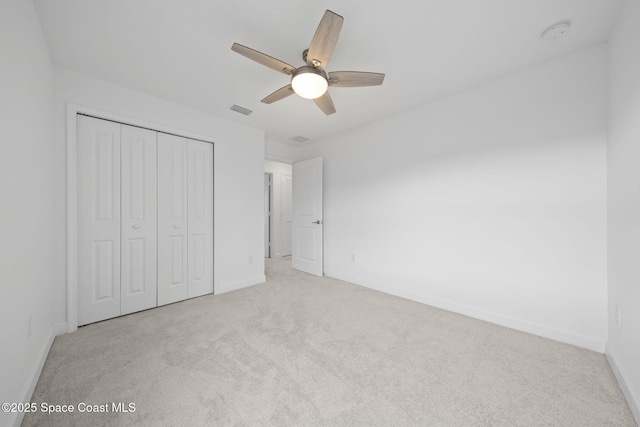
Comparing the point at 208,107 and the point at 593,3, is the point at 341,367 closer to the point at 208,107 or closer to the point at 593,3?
the point at 593,3

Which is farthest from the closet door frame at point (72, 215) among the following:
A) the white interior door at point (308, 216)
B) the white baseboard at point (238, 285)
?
the white interior door at point (308, 216)

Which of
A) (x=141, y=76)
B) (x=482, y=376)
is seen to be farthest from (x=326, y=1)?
(x=482, y=376)

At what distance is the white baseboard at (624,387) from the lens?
1240 mm

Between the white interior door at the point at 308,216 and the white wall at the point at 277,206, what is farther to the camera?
the white wall at the point at 277,206

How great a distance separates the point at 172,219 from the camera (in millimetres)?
2857

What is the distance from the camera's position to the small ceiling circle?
5.45ft

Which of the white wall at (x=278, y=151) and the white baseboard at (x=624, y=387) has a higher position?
the white wall at (x=278, y=151)

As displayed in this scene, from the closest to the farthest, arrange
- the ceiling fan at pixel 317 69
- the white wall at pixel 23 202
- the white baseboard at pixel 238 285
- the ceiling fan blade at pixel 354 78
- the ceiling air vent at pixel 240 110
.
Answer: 1. the white wall at pixel 23 202
2. the ceiling fan at pixel 317 69
3. the ceiling fan blade at pixel 354 78
4. the ceiling air vent at pixel 240 110
5. the white baseboard at pixel 238 285

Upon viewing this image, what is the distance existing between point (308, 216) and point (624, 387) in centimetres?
373

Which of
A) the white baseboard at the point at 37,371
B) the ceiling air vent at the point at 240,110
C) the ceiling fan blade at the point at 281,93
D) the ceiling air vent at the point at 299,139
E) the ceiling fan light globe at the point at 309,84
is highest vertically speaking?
the ceiling air vent at the point at 240,110

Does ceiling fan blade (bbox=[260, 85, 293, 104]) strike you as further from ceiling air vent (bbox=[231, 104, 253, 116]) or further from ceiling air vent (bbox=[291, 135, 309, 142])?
ceiling air vent (bbox=[291, 135, 309, 142])

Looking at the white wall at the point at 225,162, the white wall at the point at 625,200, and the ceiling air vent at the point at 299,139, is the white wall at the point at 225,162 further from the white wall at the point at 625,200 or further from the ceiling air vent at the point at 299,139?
the white wall at the point at 625,200

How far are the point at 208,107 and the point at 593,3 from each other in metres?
3.54

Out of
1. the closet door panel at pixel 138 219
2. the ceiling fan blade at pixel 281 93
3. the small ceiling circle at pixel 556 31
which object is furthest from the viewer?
the closet door panel at pixel 138 219
